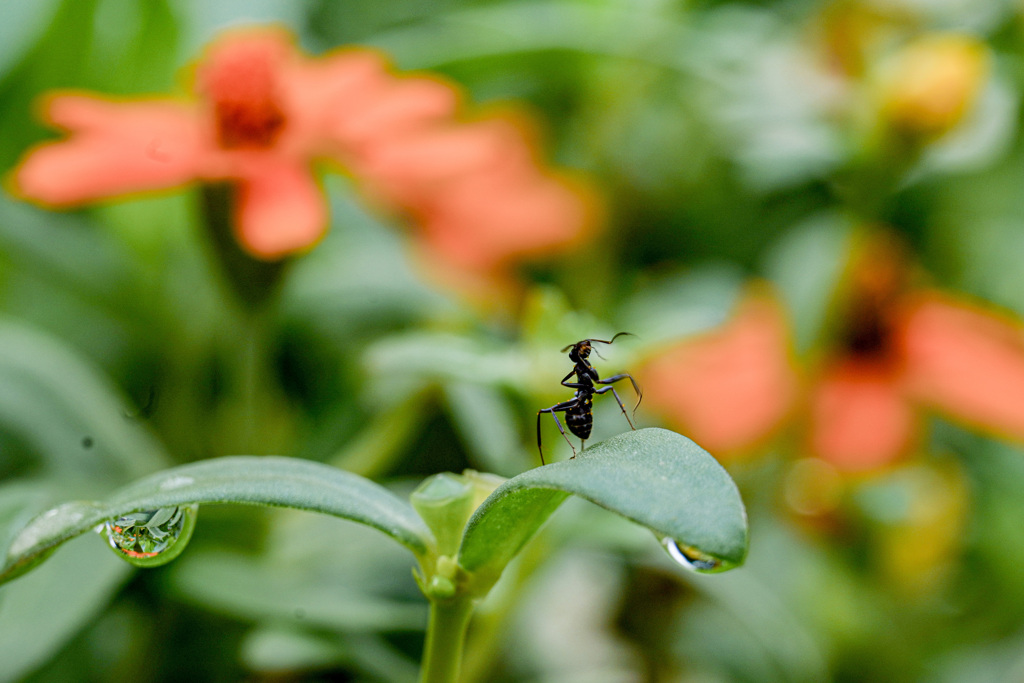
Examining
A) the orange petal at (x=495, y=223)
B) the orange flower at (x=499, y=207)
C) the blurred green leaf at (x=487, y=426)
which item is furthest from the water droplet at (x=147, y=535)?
the orange petal at (x=495, y=223)

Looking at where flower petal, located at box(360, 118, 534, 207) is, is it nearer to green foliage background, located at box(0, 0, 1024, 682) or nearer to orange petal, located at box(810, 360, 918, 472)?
green foliage background, located at box(0, 0, 1024, 682)

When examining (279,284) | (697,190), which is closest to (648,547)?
(279,284)

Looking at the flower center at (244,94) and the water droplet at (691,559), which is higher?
the flower center at (244,94)

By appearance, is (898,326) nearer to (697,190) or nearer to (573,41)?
(697,190)

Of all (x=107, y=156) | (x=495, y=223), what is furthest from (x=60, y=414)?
(x=495, y=223)

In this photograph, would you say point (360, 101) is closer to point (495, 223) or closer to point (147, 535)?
point (495, 223)

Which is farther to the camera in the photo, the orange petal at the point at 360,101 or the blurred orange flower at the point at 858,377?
the blurred orange flower at the point at 858,377

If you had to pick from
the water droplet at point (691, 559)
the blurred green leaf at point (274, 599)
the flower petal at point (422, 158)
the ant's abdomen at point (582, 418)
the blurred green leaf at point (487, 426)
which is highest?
the flower petal at point (422, 158)

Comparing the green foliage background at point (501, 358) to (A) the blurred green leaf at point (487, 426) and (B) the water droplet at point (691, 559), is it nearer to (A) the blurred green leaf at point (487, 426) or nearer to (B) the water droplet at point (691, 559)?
(A) the blurred green leaf at point (487, 426)
